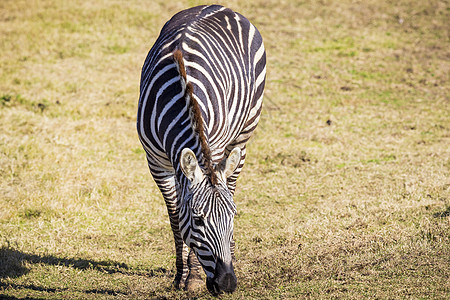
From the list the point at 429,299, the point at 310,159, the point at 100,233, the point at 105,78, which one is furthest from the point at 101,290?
the point at 105,78

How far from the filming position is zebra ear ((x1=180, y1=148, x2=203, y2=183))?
4.11 m

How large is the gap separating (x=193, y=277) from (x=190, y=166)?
6.09ft

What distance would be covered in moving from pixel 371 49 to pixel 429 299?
13.5 metres

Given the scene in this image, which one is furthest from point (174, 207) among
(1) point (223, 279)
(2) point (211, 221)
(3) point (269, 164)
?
(3) point (269, 164)

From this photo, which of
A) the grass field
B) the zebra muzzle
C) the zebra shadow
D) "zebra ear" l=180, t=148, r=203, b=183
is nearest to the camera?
the zebra muzzle

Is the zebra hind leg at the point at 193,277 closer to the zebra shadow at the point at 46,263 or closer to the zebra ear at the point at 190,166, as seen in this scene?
the zebra shadow at the point at 46,263

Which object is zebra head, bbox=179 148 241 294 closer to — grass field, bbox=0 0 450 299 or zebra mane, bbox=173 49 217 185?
zebra mane, bbox=173 49 217 185

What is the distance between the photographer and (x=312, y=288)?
16.1 ft

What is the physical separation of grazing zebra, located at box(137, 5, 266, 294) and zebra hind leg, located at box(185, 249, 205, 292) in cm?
1

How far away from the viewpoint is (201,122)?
4.50 metres

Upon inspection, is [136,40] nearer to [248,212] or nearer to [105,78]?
[105,78]

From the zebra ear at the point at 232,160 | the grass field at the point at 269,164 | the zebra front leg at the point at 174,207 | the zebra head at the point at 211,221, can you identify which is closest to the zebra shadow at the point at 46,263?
the grass field at the point at 269,164

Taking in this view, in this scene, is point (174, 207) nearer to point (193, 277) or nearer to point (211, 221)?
point (193, 277)

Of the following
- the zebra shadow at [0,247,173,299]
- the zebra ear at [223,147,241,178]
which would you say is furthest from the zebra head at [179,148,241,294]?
the zebra shadow at [0,247,173,299]
